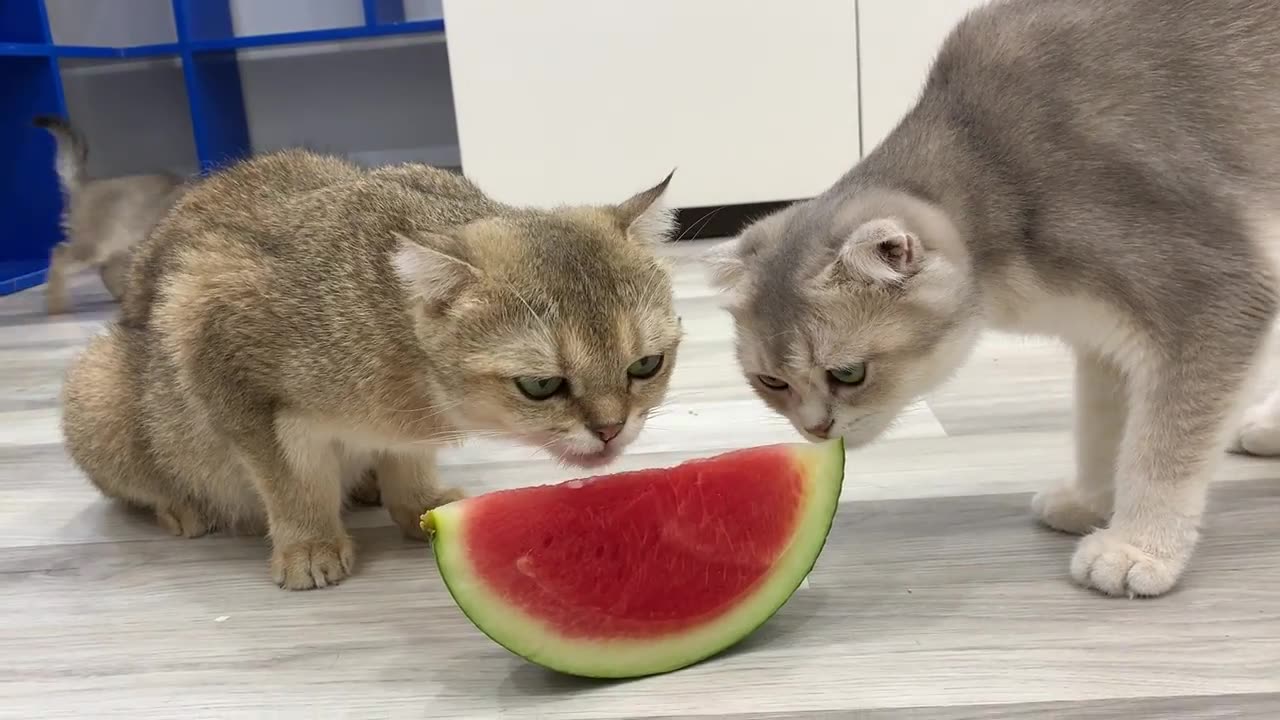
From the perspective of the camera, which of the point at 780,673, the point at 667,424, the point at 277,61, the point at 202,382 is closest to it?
the point at 780,673

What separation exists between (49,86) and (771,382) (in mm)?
3941

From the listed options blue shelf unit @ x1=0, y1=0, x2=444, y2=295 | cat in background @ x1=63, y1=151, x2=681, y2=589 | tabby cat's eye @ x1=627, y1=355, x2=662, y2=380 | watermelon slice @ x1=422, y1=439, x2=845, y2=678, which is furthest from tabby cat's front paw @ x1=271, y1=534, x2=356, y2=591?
blue shelf unit @ x1=0, y1=0, x2=444, y2=295

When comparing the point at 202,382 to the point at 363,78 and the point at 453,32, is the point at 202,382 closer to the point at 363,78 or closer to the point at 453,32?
the point at 453,32

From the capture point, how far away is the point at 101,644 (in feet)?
4.45

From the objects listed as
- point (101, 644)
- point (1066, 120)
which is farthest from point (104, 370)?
point (1066, 120)

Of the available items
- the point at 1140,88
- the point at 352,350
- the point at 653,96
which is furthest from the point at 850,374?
the point at 653,96

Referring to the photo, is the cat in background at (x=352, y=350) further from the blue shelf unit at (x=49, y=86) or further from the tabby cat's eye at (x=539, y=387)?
the blue shelf unit at (x=49, y=86)

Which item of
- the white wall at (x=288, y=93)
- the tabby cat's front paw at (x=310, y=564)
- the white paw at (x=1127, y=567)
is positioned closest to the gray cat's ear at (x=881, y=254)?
the white paw at (x=1127, y=567)

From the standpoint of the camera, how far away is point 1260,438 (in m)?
1.65

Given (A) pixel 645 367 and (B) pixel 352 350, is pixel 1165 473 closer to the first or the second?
(A) pixel 645 367

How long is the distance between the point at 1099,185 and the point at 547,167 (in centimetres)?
264

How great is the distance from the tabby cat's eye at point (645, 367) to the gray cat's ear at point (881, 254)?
30 cm

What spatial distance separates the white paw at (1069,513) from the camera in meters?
1.48

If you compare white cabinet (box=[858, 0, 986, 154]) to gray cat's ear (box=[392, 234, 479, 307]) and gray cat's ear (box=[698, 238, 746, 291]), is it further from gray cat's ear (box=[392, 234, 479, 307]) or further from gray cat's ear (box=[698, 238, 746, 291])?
gray cat's ear (box=[392, 234, 479, 307])
